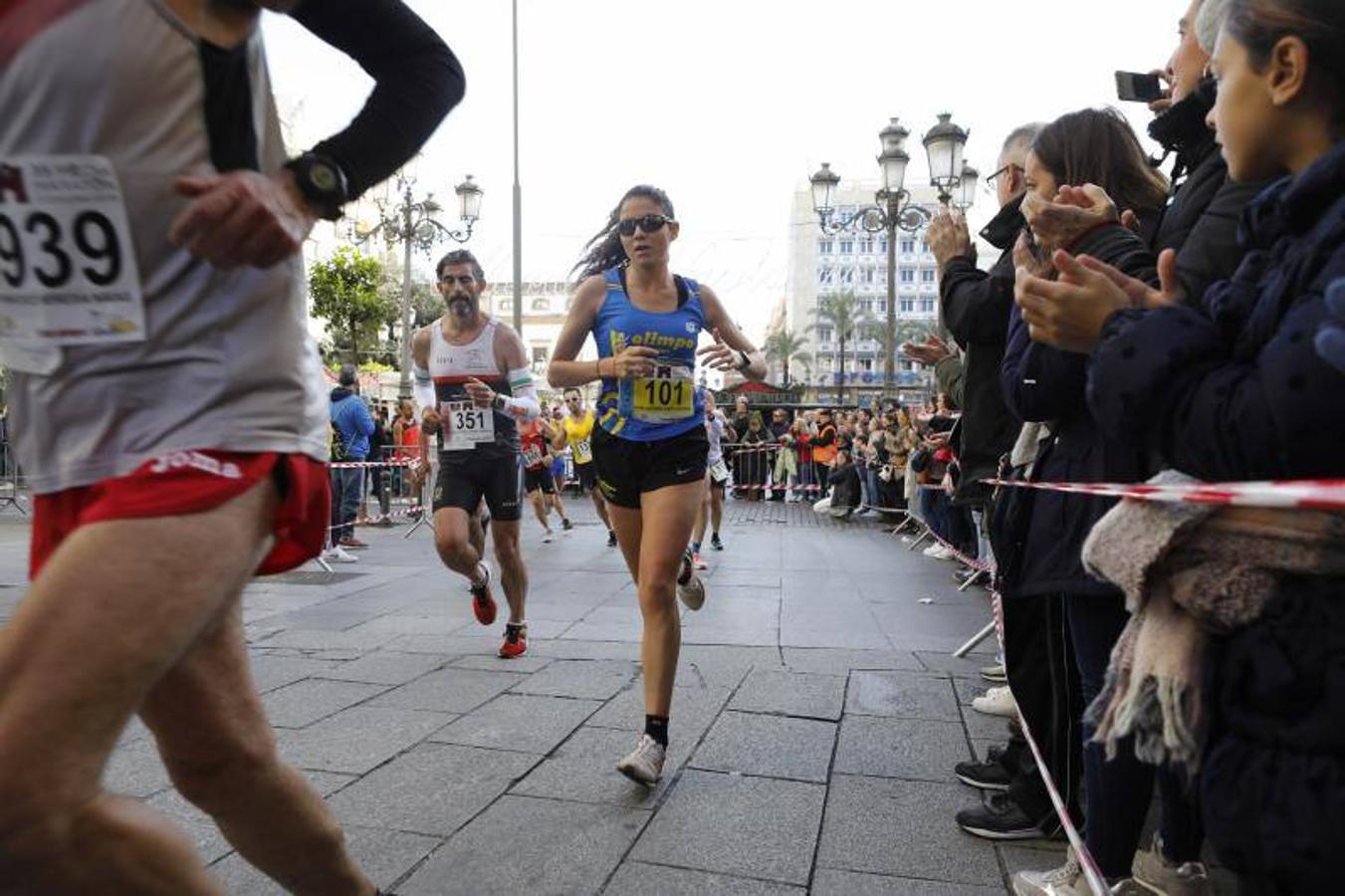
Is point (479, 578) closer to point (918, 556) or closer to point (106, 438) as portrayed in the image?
point (106, 438)

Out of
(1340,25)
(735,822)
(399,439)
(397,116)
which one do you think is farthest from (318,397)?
(399,439)

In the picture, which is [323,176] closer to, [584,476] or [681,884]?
[681,884]

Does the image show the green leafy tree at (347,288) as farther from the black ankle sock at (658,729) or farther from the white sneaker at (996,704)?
the black ankle sock at (658,729)

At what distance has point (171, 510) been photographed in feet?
4.25

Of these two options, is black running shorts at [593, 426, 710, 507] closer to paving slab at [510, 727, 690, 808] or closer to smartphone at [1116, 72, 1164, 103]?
paving slab at [510, 727, 690, 808]

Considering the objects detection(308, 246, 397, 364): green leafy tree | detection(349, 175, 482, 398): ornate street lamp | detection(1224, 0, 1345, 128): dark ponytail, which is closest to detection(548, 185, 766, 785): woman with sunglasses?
detection(1224, 0, 1345, 128): dark ponytail

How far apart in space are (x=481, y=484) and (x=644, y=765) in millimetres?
2790

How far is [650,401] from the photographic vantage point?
11.8ft

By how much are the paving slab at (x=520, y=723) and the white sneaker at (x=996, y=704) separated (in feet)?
5.25

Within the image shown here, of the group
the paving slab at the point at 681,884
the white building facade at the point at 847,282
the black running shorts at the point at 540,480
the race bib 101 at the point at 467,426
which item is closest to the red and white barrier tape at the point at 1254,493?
the paving slab at the point at 681,884

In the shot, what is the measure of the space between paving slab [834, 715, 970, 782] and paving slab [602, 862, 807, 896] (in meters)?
0.92

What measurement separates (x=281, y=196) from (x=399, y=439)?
53.0 feet

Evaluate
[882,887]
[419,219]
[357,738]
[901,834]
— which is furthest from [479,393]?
[419,219]

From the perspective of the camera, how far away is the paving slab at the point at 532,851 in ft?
7.63
